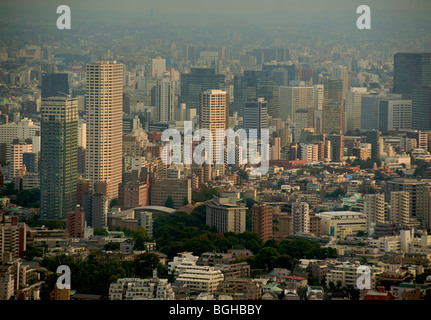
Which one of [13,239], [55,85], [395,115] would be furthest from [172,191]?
[395,115]

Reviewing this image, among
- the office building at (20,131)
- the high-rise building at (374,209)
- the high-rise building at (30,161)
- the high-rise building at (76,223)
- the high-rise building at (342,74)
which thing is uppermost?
the high-rise building at (342,74)

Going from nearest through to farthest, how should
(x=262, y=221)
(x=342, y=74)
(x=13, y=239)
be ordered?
(x=13, y=239), (x=262, y=221), (x=342, y=74)

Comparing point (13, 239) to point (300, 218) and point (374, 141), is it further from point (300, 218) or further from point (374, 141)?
point (374, 141)

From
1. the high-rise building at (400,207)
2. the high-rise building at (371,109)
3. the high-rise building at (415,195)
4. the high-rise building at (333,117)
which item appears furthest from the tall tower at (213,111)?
the high-rise building at (400,207)

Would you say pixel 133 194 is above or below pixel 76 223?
above

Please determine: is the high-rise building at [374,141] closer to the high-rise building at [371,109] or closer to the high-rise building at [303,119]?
the high-rise building at [371,109]
